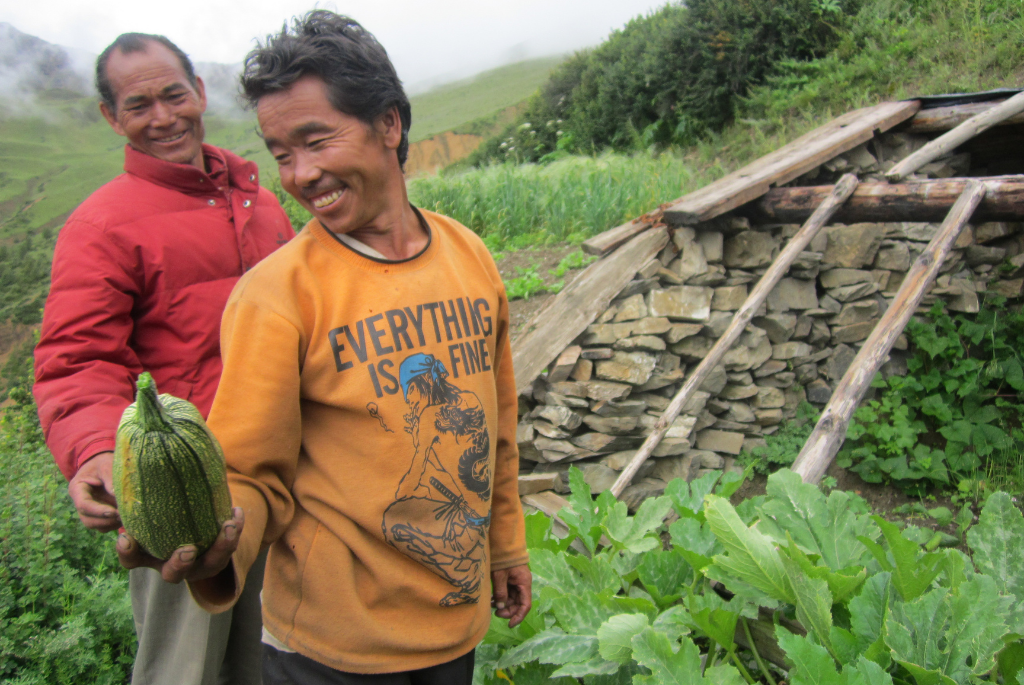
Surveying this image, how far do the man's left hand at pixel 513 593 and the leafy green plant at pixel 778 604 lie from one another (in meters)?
0.20

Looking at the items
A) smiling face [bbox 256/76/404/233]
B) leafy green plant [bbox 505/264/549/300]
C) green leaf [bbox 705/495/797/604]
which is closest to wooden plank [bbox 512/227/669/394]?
leafy green plant [bbox 505/264/549/300]

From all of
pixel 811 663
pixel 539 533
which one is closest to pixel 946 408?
pixel 539 533

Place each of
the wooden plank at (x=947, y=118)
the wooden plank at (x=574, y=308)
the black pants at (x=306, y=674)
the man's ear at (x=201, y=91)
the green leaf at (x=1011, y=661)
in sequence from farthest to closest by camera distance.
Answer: the wooden plank at (x=947, y=118)
the wooden plank at (x=574, y=308)
the man's ear at (x=201, y=91)
the green leaf at (x=1011, y=661)
the black pants at (x=306, y=674)

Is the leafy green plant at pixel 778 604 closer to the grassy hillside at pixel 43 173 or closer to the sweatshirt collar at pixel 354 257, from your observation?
the sweatshirt collar at pixel 354 257

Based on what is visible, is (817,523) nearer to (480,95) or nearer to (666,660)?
(666,660)

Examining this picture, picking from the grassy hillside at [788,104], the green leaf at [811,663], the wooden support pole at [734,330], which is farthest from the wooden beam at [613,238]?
the green leaf at [811,663]

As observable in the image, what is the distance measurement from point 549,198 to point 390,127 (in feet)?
15.4

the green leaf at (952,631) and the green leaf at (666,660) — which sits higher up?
the green leaf at (666,660)

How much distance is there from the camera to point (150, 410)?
30.5 inches

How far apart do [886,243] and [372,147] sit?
591 centimetres

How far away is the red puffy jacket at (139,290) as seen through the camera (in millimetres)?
1390

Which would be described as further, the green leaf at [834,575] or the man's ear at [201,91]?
the man's ear at [201,91]

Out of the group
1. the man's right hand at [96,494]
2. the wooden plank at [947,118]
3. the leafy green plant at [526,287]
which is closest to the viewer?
the man's right hand at [96,494]

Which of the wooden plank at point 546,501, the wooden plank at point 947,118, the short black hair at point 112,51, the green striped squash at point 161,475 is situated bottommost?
the wooden plank at point 546,501
